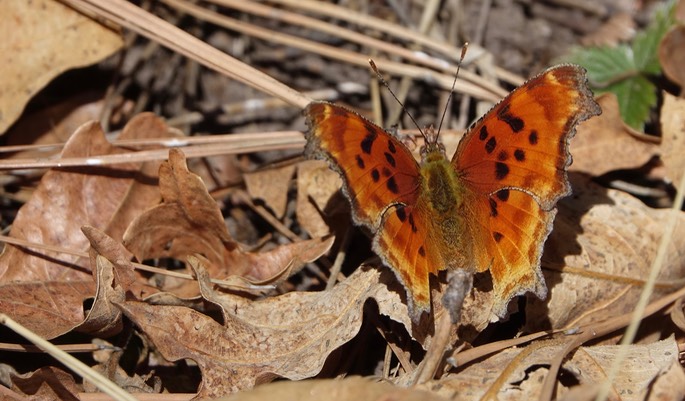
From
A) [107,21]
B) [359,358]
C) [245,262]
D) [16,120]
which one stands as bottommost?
[359,358]

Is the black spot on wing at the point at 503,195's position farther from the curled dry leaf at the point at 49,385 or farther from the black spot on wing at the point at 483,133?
the curled dry leaf at the point at 49,385

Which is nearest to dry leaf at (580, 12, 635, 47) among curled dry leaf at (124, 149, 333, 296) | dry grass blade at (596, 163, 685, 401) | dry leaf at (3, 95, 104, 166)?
dry grass blade at (596, 163, 685, 401)

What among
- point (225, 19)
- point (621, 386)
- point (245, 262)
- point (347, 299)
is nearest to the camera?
point (621, 386)

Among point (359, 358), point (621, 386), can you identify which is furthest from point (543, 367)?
point (359, 358)

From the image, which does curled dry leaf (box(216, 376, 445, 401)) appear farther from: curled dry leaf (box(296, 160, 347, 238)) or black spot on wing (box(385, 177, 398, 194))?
curled dry leaf (box(296, 160, 347, 238))

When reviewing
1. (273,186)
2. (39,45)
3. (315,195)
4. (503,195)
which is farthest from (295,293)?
(39,45)

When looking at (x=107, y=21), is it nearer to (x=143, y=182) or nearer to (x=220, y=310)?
(x=143, y=182)

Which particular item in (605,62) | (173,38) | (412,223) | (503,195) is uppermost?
(605,62)

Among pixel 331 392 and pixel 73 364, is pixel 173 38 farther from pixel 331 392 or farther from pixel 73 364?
pixel 331 392
